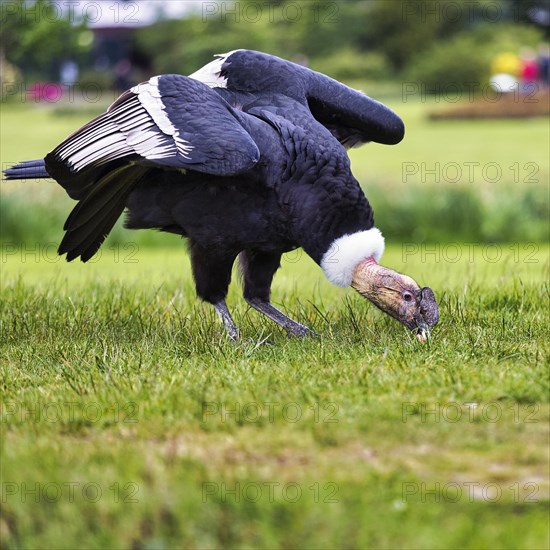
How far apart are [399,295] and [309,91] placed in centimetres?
150

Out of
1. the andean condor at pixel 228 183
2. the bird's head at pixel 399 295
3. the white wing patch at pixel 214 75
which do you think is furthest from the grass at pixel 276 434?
the white wing patch at pixel 214 75

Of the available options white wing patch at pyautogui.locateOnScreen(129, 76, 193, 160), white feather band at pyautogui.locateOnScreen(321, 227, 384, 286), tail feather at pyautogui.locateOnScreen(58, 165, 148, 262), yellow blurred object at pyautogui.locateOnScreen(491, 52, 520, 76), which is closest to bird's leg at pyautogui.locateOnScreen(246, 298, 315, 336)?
white feather band at pyautogui.locateOnScreen(321, 227, 384, 286)

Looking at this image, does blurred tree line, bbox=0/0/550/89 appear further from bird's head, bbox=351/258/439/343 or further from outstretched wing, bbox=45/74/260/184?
bird's head, bbox=351/258/439/343

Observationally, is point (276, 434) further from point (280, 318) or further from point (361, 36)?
point (361, 36)

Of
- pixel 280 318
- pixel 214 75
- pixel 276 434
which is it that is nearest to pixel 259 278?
pixel 280 318

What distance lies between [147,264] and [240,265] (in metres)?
5.83

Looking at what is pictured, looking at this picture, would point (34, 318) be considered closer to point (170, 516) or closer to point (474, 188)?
point (170, 516)

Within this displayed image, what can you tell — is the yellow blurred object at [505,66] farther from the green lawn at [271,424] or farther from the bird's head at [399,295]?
the bird's head at [399,295]

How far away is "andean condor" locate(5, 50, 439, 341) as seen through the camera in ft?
17.8

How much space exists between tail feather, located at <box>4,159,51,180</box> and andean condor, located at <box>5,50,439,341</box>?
40 centimetres

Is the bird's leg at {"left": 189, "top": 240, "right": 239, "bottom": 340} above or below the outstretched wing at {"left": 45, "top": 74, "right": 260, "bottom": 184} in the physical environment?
below

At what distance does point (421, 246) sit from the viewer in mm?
13094

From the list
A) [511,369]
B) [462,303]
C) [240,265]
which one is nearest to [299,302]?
Result: [240,265]

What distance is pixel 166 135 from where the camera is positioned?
5414 mm
